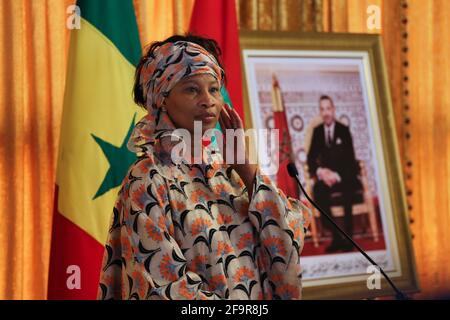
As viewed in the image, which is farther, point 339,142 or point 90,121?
point 339,142

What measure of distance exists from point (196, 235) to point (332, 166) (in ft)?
7.20

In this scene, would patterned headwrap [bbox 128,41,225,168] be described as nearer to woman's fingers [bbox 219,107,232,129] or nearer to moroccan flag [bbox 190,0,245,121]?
woman's fingers [bbox 219,107,232,129]

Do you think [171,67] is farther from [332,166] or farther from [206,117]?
[332,166]

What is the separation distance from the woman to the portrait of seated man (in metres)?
1.86

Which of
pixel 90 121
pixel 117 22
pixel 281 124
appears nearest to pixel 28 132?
pixel 90 121

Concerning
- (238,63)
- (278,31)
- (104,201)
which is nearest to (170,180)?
(104,201)

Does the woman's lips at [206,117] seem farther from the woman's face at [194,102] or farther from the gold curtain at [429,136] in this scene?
the gold curtain at [429,136]

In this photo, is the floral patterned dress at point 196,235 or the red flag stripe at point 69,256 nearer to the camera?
the floral patterned dress at point 196,235

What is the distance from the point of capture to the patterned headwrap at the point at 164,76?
1880 mm

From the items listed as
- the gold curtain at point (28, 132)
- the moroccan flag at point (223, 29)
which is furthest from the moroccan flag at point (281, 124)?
the gold curtain at point (28, 132)

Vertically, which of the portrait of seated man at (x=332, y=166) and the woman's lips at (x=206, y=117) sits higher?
the portrait of seated man at (x=332, y=166)

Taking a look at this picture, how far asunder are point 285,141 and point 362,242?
68 cm

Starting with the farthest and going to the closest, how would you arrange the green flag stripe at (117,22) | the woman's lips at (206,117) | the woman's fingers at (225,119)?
the green flag stripe at (117,22), the woman's fingers at (225,119), the woman's lips at (206,117)

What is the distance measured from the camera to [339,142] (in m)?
3.93
